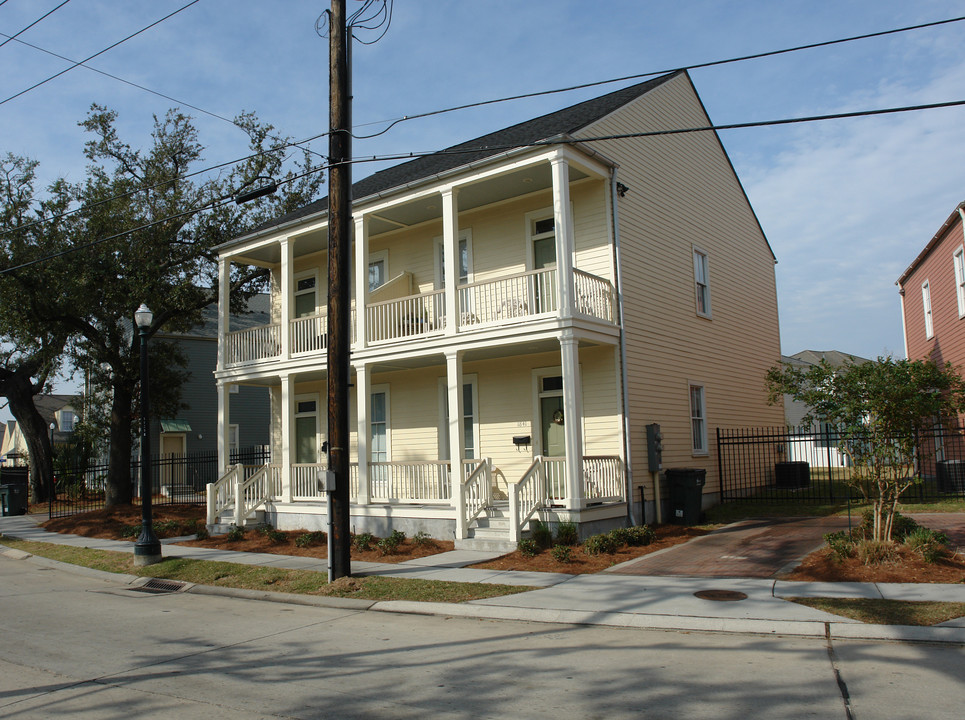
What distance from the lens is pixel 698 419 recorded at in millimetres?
18016

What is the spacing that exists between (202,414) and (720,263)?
24162 mm

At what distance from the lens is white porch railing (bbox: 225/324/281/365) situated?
758 inches

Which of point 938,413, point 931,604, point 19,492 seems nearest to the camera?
point 931,604

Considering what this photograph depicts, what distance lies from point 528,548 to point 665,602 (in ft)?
12.5

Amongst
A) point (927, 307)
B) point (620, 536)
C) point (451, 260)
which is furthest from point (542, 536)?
point (927, 307)

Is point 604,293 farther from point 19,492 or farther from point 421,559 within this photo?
point 19,492

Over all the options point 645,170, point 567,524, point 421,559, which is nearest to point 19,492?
point 421,559

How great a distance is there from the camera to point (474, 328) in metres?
14.7

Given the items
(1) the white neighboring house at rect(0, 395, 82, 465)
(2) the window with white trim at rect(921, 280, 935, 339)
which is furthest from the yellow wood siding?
(1) the white neighboring house at rect(0, 395, 82, 465)

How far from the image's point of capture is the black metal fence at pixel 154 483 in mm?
26484

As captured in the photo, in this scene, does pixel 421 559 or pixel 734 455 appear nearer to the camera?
pixel 421 559

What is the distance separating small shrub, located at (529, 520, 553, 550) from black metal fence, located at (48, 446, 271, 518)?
49.0 feet

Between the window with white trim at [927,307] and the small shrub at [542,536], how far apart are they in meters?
16.0

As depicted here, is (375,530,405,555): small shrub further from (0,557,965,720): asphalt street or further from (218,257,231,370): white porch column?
(218,257,231,370): white porch column
